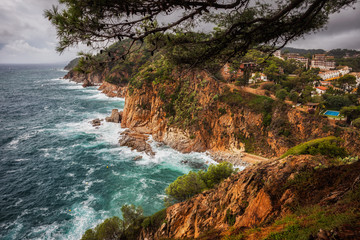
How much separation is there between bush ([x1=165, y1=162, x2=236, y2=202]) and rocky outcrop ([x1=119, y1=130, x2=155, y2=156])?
1181cm

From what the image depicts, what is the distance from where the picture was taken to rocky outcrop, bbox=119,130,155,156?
2783 centimetres

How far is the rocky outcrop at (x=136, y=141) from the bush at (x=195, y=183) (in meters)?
11.8

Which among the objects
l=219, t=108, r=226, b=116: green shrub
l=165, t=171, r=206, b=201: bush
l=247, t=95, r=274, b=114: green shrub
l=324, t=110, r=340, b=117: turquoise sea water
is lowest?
l=165, t=171, r=206, b=201: bush

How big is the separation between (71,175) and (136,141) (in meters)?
10.4

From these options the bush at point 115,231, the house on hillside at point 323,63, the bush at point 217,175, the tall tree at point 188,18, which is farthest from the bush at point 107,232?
the house on hillside at point 323,63

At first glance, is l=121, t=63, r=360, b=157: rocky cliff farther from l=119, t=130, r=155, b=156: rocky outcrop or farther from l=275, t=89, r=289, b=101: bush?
l=275, t=89, r=289, b=101: bush

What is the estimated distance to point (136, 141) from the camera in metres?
29.3

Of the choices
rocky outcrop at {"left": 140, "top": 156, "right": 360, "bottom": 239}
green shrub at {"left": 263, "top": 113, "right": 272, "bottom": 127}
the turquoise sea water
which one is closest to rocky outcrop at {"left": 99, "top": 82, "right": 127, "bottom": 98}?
green shrub at {"left": 263, "top": 113, "right": 272, "bottom": 127}

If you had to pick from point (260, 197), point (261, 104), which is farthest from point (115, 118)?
point (260, 197)

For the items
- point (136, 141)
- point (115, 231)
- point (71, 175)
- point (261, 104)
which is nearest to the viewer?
point (115, 231)

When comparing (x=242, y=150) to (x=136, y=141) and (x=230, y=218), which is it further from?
(x=230, y=218)

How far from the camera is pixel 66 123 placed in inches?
1542

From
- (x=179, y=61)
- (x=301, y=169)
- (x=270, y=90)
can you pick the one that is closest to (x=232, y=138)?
(x=270, y=90)

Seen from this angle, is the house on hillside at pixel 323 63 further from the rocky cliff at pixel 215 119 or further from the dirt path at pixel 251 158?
the dirt path at pixel 251 158
